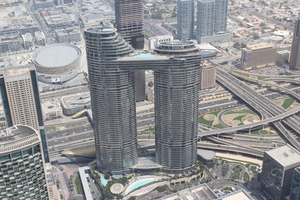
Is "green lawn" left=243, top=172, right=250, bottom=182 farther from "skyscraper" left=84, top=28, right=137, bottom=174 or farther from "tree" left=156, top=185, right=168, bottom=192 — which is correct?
"skyscraper" left=84, top=28, right=137, bottom=174

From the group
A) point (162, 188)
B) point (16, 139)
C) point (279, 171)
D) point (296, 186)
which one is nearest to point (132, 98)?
point (162, 188)

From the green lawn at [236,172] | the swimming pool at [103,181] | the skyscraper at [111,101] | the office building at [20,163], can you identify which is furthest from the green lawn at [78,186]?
the green lawn at [236,172]

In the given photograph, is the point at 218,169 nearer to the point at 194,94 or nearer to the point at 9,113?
the point at 194,94

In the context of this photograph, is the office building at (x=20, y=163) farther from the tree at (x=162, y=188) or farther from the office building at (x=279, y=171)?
the office building at (x=279, y=171)

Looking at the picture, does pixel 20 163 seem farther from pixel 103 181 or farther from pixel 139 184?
pixel 139 184

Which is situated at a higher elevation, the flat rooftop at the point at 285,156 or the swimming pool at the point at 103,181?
the flat rooftop at the point at 285,156

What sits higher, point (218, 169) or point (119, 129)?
point (119, 129)

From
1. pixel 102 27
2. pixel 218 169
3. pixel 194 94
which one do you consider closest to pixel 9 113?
pixel 102 27
